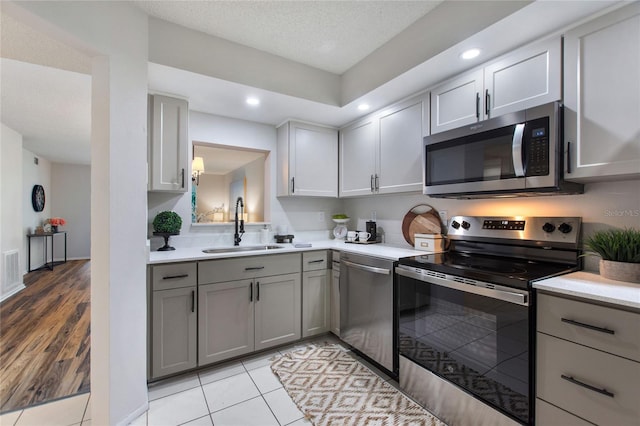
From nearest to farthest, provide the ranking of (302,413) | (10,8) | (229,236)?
(10,8)
(302,413)
(229,236)

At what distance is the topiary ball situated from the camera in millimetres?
2406

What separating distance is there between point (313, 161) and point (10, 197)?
4805mm

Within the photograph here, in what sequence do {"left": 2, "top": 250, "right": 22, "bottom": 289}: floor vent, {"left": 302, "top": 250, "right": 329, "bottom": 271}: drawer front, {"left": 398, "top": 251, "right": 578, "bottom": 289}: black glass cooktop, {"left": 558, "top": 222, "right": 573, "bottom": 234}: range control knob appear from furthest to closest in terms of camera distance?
1. {"left": 2, "top": 250, "right": 22, "bottom": 289}: floor vent
2. {"left": 302, "top": 250, "right": 329, "bottom": 271}: drawer front
3. {"left": 558, "top": 222, "right": 573, "bottom": 234}: range control knob
4. {"left": 398, "top": 251, "right": 578, "bottom": 289}: black glass cooktop

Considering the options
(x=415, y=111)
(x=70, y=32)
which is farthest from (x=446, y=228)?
(x=70, y=32)

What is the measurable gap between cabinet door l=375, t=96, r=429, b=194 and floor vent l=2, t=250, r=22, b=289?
5328mm

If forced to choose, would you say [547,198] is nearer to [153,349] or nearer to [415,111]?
[415,111]

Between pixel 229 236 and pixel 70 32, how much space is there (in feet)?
6.24

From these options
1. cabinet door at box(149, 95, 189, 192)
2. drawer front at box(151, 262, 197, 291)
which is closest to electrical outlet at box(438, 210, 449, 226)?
drawer front at box(151, 262, 197, 291)

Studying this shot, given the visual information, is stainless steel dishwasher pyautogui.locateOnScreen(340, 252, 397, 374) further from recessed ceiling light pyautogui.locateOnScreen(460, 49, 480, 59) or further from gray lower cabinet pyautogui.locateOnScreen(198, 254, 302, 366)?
recessed ceiling light pyautogui.locateOnScreen(460, 49, 480, 59)

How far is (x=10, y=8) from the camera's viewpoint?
1253 millimetres

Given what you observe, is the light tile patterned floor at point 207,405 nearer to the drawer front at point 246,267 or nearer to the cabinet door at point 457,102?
the drawer front at point 246,267

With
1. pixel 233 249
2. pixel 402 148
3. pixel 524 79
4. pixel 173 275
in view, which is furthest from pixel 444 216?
pixel 173 275

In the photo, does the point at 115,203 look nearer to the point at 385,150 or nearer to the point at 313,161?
the point at 313,161

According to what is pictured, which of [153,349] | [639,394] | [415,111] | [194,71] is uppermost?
[194,71]
